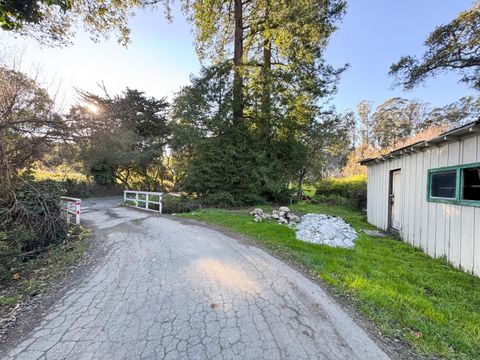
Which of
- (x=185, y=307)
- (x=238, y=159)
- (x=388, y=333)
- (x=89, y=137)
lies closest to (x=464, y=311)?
(x=388, y=333)

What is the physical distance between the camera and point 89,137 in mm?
6102

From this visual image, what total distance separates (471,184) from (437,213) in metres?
1.03

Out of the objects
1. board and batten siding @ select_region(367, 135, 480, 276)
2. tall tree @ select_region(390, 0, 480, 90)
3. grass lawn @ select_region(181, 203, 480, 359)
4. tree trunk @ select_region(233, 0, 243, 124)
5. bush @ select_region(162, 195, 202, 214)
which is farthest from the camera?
tree trunk @ select_region(233, 0, 243, 124)

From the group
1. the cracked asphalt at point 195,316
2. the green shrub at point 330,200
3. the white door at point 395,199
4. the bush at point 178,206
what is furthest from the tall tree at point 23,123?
the green shrub at point 330,200

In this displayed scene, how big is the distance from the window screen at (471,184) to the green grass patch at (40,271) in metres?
7.59

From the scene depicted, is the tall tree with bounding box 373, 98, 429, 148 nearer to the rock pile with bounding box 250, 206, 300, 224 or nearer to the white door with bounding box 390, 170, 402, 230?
the white door with bounding box 390, 170, 402, 230

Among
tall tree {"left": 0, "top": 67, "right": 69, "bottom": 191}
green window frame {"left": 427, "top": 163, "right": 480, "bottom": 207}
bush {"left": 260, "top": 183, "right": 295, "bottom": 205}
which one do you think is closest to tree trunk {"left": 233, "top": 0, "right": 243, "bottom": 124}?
bush {"left": 260, "top": 183, "right": 295, "bottom": 205}

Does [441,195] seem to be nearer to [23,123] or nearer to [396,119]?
[23,123]

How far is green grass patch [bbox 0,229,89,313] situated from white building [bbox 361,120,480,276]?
7.34m

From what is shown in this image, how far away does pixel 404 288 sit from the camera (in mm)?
3414

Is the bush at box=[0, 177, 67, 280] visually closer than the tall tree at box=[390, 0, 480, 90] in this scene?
Yes

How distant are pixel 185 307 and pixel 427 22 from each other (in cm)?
1425

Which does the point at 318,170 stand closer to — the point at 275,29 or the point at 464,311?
the point at 275,29

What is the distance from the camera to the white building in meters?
4.22
